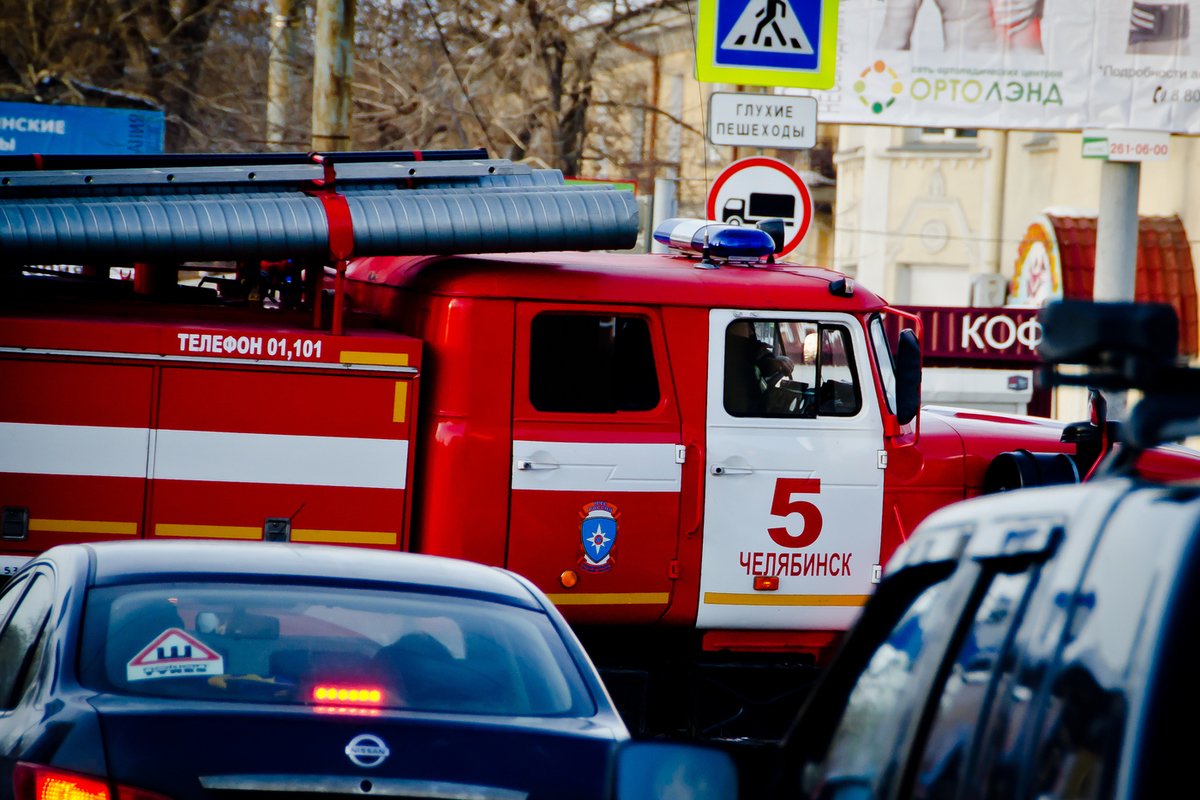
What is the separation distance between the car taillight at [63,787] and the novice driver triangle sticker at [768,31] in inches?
305

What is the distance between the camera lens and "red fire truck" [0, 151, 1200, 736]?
6.17 metres

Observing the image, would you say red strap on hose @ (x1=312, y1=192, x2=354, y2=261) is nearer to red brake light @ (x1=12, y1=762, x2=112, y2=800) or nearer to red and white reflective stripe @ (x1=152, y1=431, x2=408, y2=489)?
red and white reflective stripe @ (x1=152, y1=431, x2=408, y2=489)

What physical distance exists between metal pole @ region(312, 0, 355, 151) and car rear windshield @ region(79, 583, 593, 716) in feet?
24.4

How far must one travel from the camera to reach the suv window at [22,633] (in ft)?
12.1

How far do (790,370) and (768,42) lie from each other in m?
3.84

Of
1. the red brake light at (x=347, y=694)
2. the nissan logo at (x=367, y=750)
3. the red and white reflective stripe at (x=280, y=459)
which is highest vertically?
the red and white reflective stripe at (x=280, y=459)

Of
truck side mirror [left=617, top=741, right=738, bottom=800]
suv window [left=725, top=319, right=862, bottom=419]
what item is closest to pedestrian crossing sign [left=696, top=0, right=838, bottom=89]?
suv window [left=725, top=319, right=862, bottom=419]

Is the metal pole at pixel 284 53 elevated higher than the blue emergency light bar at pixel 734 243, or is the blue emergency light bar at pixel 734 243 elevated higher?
the metal pole at pixel 284 53

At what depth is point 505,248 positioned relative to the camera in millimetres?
6629

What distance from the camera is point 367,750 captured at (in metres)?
3.25

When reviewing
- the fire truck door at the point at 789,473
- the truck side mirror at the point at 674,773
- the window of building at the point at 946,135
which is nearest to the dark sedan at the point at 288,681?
the truck side mirror at the point at 674,773

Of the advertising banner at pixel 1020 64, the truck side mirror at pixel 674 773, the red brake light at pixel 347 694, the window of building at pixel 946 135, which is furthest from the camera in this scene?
the window of building at pixel 946 135

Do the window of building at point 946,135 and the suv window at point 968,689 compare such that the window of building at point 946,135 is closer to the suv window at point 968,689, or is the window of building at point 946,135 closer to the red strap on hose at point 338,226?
the red strap on hose at point 338,226

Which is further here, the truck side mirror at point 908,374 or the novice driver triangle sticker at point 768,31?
the novice driver triangle sticker at point 768,31
